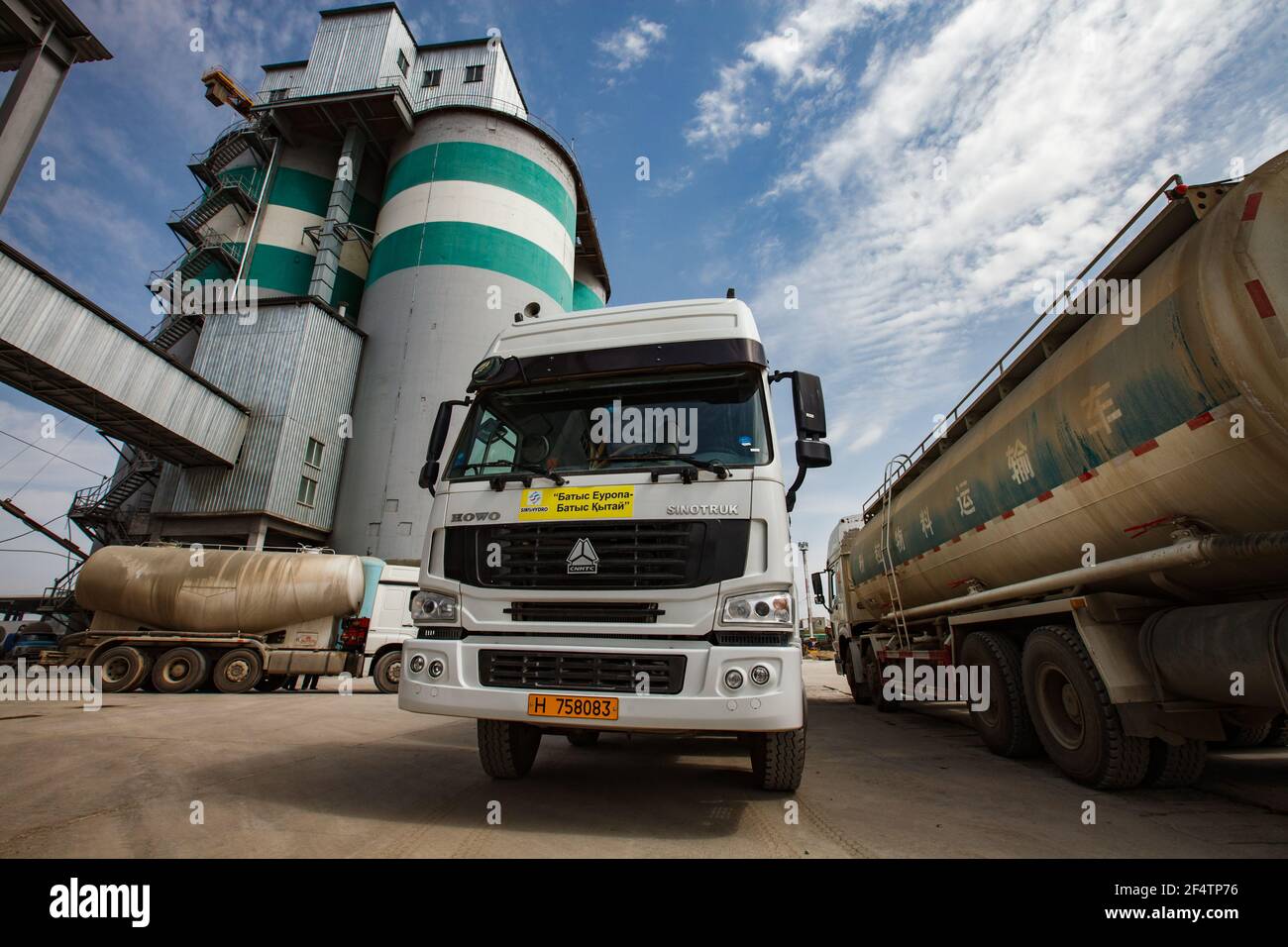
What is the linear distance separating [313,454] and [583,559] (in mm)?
23309

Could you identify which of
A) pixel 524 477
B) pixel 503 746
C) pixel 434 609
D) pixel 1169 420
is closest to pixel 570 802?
pixel 503 746

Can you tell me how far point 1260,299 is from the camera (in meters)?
3.24

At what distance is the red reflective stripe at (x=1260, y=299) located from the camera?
10.5 ft

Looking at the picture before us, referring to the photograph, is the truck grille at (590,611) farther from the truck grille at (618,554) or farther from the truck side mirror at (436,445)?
the truck side mirror at (436,445)

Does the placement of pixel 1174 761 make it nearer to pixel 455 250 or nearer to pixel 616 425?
pixel 616 425

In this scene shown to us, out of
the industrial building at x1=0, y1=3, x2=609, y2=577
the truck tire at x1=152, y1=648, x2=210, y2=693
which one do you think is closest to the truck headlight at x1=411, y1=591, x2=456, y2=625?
the truck tire at x1=152, y1=648, x2=210, y2=693

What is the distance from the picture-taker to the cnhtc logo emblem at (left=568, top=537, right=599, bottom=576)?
382 centimetres

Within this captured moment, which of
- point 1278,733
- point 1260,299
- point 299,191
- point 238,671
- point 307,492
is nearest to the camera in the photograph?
point 1260,299

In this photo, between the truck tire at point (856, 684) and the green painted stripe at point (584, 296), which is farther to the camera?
the green painted stripe at point (584, 296)

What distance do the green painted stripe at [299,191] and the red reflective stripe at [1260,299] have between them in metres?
34.5

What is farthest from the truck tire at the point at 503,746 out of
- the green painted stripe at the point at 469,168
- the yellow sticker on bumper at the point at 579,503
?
the green painted stripe at the point at 469,168
